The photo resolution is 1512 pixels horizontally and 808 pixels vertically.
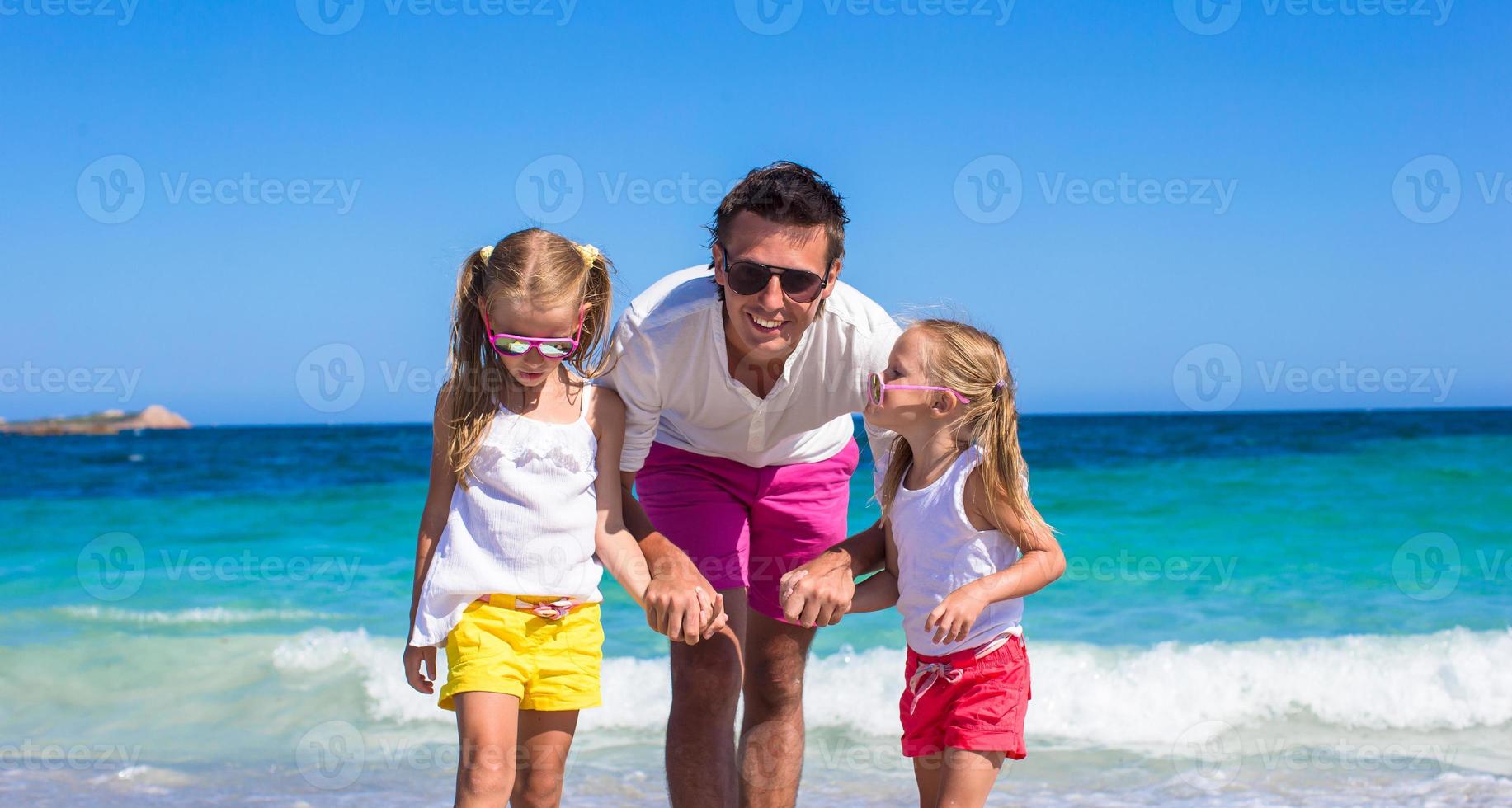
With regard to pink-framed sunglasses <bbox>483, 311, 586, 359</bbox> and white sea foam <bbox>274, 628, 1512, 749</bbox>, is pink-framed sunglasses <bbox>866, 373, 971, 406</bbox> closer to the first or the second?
pink-framed sunglasses <bbox>483, 311, 586, 359</bbox>

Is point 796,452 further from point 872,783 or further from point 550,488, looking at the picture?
point 872,783

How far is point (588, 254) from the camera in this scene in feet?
10.1

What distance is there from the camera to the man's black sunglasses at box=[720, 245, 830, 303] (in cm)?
301

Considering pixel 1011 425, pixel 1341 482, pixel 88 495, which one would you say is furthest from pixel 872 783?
pixel 88 495

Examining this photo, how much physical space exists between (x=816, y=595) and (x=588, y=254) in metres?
1.07

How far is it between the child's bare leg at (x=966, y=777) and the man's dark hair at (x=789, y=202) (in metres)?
1.25

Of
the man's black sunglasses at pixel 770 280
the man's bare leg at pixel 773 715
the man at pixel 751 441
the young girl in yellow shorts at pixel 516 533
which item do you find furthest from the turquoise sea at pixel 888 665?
the man's black sunglasses at pixel 770 280

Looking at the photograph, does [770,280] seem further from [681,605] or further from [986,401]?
[681,605]

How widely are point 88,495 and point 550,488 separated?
15.1m

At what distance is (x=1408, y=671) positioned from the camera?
6.38 m

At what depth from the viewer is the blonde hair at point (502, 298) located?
295 centimetres

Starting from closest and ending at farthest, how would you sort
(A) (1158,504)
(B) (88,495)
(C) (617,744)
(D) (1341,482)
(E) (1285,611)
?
1. (C) (617,744)
2. (E) (1285,611)
3. (A) (1158,504)
4. (D) (1341,482)
5. (B) (88,495)

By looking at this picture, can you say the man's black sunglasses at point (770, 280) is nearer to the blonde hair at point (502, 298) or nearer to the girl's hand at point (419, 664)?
the blonde hair at point (502, 298)

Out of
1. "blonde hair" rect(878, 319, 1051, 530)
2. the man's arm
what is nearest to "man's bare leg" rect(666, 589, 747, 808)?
the man's arm
